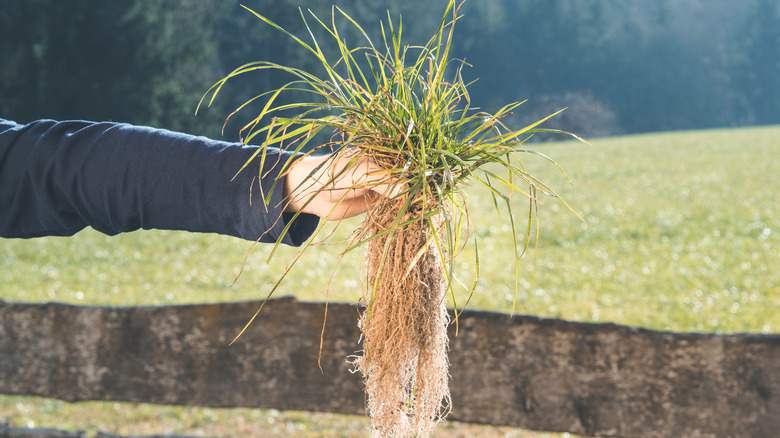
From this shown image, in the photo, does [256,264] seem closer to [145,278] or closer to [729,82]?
[145,278]

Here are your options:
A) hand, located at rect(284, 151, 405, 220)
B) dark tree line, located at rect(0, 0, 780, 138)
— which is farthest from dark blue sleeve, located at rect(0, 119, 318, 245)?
dark tree line, located at rect(0, 0, 780, 138)

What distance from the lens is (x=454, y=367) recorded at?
9.50ft

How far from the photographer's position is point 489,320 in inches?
111

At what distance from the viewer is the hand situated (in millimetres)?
1323

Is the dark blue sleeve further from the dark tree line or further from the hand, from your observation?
the dark tree line

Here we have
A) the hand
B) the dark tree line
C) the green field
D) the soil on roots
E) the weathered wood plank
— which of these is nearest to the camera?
the hand

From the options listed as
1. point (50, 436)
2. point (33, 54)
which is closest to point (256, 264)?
point (50, 436)

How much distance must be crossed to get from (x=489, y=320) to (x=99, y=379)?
175cm

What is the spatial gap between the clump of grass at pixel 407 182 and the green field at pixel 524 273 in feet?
12.7

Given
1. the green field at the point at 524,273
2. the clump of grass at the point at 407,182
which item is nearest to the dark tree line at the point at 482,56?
the green field at the point at 524,273

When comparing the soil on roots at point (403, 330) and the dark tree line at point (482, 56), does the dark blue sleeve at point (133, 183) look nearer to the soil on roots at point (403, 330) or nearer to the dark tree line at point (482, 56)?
the soil on roots at point (403, 330)

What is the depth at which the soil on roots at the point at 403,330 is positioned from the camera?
1.43 metres

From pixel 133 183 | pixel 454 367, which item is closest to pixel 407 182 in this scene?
pixel 133 183

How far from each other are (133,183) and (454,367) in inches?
71.1
